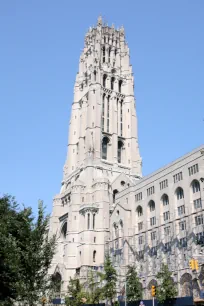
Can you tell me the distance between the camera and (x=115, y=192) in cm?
9119

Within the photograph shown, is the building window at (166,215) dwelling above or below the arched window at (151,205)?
below

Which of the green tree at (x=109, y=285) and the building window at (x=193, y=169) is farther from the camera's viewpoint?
the building window at (x=193, y=169)

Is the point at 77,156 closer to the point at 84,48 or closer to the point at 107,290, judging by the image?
the point at 84,48

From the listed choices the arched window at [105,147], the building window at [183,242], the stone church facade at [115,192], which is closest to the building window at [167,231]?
the stone church facade at [115,192]

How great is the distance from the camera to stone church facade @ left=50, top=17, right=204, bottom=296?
66.3 m

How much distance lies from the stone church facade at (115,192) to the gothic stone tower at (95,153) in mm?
235

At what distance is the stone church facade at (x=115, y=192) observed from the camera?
66.3 m

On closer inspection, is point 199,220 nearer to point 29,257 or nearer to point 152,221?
point 152,221

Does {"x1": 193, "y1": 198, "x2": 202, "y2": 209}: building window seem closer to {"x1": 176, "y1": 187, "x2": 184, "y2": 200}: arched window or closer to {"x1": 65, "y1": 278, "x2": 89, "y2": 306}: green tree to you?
{"x1": 176, "y1": 187, "x2": 184, "y2": 200}: arched window

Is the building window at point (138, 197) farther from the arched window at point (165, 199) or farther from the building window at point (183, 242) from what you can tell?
the building window at point (183, 242)

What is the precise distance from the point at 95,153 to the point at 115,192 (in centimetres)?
1138

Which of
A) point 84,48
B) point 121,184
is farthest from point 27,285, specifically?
point 84,48

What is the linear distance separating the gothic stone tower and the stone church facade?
0.77ft

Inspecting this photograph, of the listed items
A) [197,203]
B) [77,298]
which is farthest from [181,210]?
[77,298]
